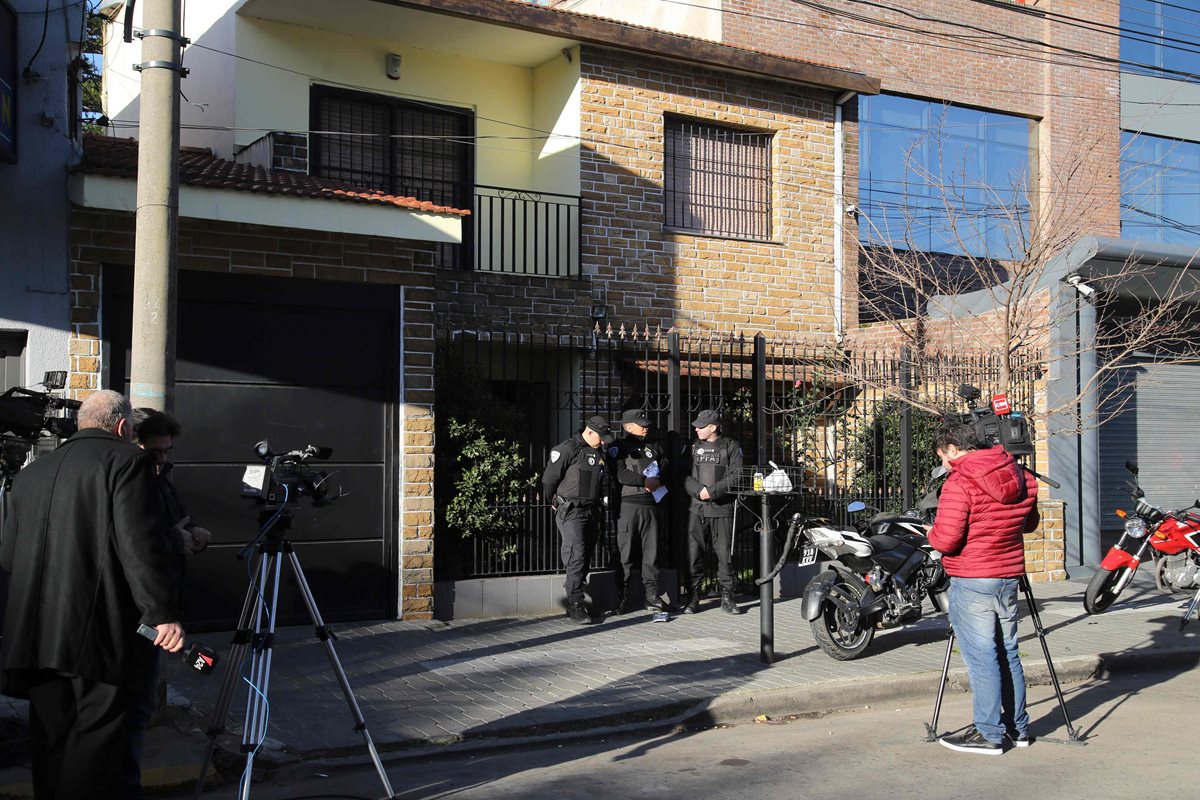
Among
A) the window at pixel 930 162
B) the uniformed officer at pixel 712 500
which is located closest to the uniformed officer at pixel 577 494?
the uniformed officer at pixel 712 500

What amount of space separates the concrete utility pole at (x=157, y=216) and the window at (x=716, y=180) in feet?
29.0

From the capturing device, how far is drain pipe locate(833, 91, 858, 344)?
52.3ft

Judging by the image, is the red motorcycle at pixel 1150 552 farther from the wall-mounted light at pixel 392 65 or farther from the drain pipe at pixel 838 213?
the wall-mounted light at pixel 392 65

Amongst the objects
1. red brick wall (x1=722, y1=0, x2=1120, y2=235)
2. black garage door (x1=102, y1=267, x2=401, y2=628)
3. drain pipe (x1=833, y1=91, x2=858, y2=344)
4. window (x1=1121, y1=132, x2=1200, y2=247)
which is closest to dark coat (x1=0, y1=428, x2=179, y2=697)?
black garage door (x1=102, y1=267, x2=401, y2=628)

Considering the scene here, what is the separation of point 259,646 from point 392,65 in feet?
33.6

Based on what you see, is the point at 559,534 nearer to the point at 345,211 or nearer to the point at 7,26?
the point at 345,211

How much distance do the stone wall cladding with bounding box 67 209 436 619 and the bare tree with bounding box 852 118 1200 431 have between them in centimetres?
478

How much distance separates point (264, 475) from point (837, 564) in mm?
4962

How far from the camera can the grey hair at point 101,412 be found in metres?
4.79

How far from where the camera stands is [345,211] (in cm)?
964

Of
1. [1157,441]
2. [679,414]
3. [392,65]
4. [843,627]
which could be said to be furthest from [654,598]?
[1157,441]

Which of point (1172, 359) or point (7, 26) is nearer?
point (7, 26)

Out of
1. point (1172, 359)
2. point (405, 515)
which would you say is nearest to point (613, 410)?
point (405, 515)

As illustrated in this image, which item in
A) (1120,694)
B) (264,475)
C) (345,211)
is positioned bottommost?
(1120,694)
